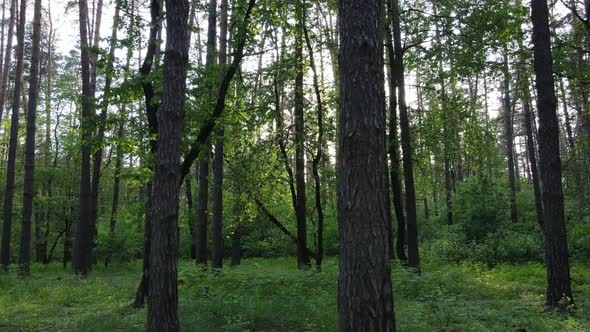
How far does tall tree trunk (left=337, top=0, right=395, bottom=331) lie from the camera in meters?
3.34

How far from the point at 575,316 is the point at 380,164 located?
255 inches

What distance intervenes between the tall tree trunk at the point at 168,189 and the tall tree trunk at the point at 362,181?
3280 millimetres

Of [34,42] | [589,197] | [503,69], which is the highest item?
[34,42]

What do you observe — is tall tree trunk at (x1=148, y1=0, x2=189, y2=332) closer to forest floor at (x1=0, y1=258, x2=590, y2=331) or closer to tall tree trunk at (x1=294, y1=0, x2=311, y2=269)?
forest floor at (x1=0, y1=258, x2=590, y2=331)

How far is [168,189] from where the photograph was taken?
19.7 feet

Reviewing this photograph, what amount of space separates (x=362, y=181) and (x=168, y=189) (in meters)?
3.48

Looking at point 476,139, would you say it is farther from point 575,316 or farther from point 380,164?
point 380,164

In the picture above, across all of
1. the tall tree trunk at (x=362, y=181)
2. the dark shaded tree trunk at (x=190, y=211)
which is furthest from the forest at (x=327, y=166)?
the dark shaded tree trunk at (x=190, y=211)

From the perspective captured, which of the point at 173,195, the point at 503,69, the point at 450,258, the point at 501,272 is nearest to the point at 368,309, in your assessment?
the point at 173,195

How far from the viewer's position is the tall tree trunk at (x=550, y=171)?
27.0 feet

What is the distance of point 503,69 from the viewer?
1040 cm

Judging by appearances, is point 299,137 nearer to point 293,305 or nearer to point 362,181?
point 293,305

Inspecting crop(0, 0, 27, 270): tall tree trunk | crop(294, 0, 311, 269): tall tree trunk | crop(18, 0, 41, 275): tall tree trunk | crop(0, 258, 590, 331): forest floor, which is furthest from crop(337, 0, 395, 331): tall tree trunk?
crop(0, 0, 27, 270): tall tree trunk

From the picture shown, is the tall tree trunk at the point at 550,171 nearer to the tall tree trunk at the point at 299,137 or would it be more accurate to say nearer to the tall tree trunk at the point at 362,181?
the tall tree trunk at the point at 299,137
